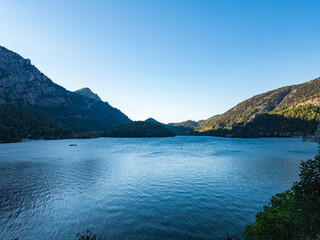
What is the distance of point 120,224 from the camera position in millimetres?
18156

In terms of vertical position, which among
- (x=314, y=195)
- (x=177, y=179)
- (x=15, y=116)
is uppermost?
(x=15, y=116)

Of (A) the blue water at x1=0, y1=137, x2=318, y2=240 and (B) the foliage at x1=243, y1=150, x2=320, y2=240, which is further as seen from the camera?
(A) the blue water at x1=0, y1=137, x2=318, y2=240

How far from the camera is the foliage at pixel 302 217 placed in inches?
289

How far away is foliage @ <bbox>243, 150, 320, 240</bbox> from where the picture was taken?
733 centimetres

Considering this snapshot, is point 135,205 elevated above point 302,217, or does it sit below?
below

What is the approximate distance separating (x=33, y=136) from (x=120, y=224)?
238 metres

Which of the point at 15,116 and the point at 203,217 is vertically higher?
the point at 15,116

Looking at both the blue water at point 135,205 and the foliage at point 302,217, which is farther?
the blue water at point 135,205

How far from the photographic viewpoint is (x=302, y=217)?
7.64 meters

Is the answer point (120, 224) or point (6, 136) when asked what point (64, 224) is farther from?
point (6, 136)

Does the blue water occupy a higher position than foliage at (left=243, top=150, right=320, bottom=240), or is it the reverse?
foliage at (left=243, top=150, right=320, bottom=240)

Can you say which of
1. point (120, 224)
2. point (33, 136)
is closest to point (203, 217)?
point (120, 224)

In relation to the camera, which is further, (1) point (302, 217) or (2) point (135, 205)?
(2) point (135, 205)

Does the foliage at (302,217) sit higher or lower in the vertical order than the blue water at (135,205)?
higher
